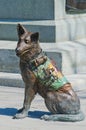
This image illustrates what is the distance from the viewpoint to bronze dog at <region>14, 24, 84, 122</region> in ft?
20.9

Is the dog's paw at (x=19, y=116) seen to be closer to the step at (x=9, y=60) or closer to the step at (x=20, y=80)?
the step at (x=20, y=80)

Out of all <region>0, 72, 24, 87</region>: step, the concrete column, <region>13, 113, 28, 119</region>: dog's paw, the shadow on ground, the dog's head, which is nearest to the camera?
the dog's head

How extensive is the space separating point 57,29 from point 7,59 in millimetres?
1105

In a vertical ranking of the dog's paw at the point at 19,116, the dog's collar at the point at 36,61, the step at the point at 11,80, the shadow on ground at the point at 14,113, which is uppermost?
the dog's collar at the point at 36,61

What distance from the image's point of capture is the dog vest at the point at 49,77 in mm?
6379

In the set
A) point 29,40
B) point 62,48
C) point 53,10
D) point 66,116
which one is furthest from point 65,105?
point 53,10

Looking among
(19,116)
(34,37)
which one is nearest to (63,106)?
(19,116)

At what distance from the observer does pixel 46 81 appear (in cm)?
639

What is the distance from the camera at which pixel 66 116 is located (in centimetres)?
638

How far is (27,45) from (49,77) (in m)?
0.49

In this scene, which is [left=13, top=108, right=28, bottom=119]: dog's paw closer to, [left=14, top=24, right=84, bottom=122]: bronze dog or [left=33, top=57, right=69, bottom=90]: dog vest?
[left=14, top=24, right=84, bottom=122]: bronze dog

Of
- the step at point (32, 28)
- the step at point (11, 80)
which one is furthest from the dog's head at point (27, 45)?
the step at point (32, 28)

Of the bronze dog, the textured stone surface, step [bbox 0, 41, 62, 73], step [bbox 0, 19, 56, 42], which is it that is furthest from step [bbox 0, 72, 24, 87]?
the bronze dog

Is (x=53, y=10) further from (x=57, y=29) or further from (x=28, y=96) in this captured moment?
(x=28, y=96)
